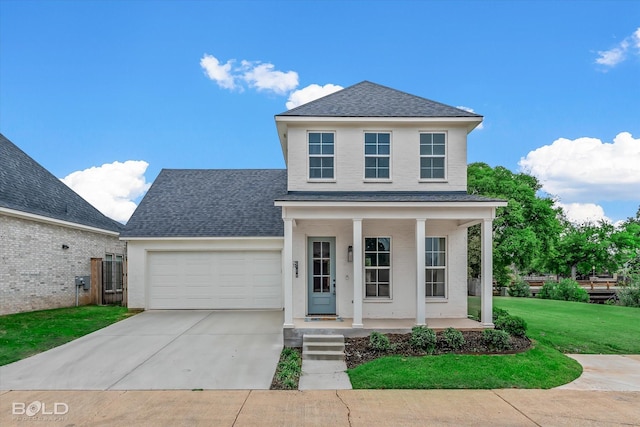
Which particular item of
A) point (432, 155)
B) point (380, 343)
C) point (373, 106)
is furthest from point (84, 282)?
point (432, 155)

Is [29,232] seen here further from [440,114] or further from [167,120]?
[440,114]

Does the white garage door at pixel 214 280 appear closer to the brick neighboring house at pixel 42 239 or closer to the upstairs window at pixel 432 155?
the brick neighboring house at pixel 42 239

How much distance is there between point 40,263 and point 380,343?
40.1 feet

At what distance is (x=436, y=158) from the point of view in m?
10.9

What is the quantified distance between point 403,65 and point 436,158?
7.71 meters

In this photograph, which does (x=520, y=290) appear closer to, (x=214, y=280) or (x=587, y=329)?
(x=587, y=329)

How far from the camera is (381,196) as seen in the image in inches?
407

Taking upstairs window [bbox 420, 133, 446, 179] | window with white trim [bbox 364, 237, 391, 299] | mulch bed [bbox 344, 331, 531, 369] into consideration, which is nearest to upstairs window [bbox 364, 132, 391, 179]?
upstairs window [bbox 420, 133, 446, 179]

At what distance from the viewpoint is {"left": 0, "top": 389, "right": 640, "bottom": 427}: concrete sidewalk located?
17.8 feet

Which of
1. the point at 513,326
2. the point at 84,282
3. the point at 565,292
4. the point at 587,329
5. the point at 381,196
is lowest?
the point at 565,292

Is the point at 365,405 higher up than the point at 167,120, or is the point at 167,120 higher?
the point at 167,120

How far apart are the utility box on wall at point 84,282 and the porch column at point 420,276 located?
13141 mm

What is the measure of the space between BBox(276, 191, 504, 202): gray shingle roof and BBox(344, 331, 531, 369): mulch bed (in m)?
3.21

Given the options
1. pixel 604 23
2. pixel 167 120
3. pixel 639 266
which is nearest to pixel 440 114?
pixel 604 23
